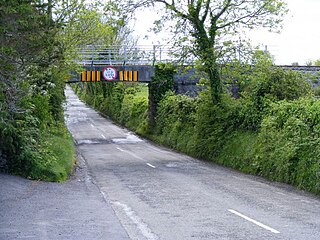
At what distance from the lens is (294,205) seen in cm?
1345

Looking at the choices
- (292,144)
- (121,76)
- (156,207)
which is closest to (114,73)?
(121,76)

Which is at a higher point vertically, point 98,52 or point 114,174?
point 98,52

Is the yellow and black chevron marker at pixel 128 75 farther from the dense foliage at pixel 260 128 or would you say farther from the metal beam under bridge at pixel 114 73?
the dense foliage at pixel 260 128

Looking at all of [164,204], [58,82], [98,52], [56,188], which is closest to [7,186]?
[56,188]

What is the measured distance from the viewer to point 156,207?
13078 millimetres

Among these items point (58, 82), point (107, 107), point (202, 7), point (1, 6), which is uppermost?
point (202, 7)

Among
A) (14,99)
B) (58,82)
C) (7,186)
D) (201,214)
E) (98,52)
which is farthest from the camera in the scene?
(98,52)

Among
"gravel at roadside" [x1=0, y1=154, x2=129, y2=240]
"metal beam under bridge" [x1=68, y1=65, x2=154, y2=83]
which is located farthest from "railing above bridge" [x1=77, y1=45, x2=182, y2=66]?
"gravel at roadside" [x1=0, y1=154, x2=129, y2=240]

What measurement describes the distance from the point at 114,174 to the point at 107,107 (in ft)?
157

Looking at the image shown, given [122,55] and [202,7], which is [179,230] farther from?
[122,55]

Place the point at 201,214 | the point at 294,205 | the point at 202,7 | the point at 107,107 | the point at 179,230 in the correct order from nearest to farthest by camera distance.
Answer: the point at 179,230
the point at 201,214
the point at 294,205
the point at 202,7
the point at 107,107

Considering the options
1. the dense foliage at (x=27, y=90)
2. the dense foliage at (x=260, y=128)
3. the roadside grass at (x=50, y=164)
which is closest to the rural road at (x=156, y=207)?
the roadside grass at (x=50, y=164)

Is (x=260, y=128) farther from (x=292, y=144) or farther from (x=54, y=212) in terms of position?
(x=54, y=212)

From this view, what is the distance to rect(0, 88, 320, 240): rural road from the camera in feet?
32.8
